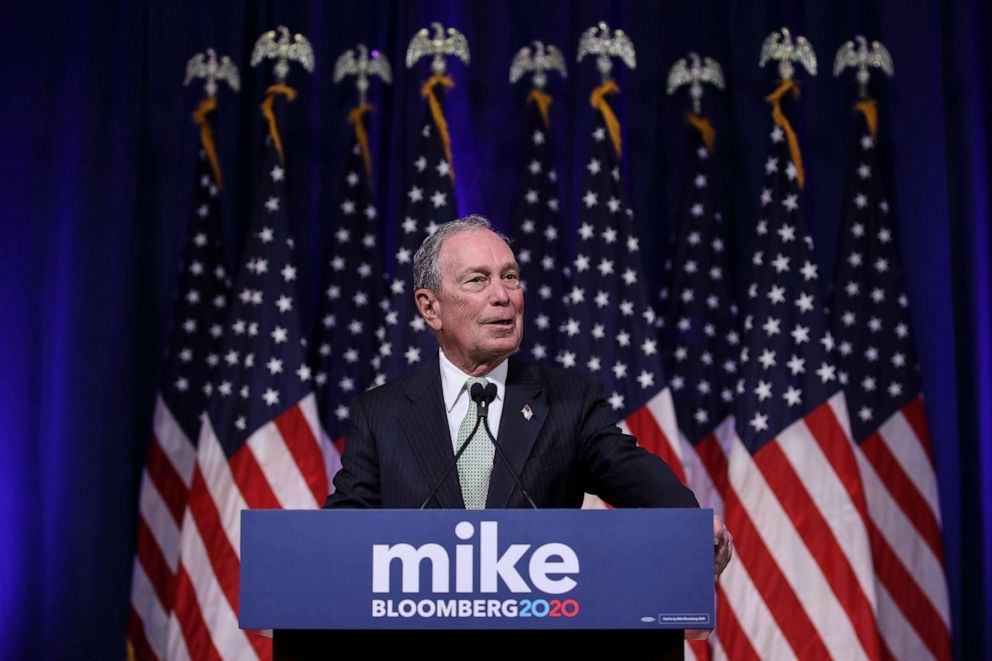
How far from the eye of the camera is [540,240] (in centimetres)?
567

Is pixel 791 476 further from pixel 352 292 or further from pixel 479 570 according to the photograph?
pixel 479 570

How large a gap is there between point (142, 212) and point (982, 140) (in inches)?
164

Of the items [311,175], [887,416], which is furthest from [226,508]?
[887,416]

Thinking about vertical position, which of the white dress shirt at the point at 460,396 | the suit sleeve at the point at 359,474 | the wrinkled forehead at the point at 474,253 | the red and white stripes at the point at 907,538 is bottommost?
the red and white stripes at the point at 907,538

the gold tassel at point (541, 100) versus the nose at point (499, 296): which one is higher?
the gold tassel at point (541, 100)

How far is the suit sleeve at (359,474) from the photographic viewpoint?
8.54ft

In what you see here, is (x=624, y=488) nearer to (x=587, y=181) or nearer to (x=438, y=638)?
(x=438, y=638)

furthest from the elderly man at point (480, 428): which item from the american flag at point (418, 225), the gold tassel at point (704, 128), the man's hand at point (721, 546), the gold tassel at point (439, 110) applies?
the gold tassel at point (704, 128)

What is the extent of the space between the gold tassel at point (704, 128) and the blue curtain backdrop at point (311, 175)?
12.1 inches

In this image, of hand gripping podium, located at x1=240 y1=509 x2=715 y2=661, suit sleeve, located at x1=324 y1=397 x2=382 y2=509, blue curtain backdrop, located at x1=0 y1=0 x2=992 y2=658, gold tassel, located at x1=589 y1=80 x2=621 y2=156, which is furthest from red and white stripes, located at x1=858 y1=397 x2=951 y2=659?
hand gripping podium, located at x1=240 y1=509 x2=715 y2=661

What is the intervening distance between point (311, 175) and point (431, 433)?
12.3ft

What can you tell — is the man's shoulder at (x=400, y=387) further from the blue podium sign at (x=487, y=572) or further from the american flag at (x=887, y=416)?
the american flag at (x=887, y=416)

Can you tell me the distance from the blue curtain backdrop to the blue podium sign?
4.12 meters

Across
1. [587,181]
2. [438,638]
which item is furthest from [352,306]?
[438,638]
